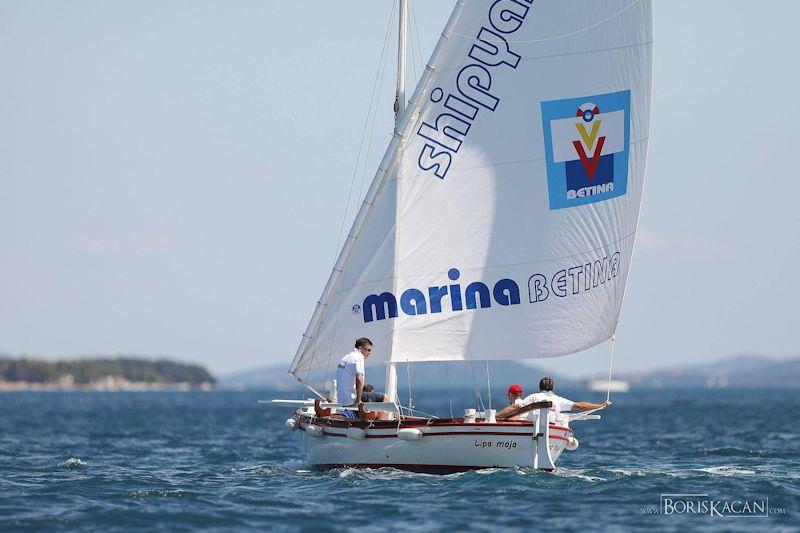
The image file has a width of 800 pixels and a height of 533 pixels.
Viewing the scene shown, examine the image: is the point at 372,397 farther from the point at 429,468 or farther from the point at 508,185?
the point at 508,185

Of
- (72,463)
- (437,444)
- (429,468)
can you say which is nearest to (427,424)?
(437,444)

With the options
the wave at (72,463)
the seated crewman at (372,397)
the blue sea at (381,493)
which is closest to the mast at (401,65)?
the seated crewman at (372,397)

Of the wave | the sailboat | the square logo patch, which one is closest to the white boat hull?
the sailboat

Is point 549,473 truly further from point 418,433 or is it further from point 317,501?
point 317,501

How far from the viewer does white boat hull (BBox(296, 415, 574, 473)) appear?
23.0 meters

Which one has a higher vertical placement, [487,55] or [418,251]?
[487,55]

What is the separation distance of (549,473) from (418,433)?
8.35 ft

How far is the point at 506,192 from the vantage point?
25.2 metres

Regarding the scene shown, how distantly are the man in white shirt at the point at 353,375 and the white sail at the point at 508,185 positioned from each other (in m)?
0.72

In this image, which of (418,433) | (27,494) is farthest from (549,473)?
(27,494)

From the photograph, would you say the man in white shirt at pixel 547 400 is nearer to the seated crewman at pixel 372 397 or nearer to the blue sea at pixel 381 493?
the blue sea at pixel 381 493

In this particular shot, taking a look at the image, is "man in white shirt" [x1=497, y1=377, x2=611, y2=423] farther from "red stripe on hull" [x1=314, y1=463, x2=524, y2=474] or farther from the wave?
the wave

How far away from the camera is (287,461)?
104ft

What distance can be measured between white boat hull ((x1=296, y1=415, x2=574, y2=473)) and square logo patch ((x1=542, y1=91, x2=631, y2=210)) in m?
4.77
